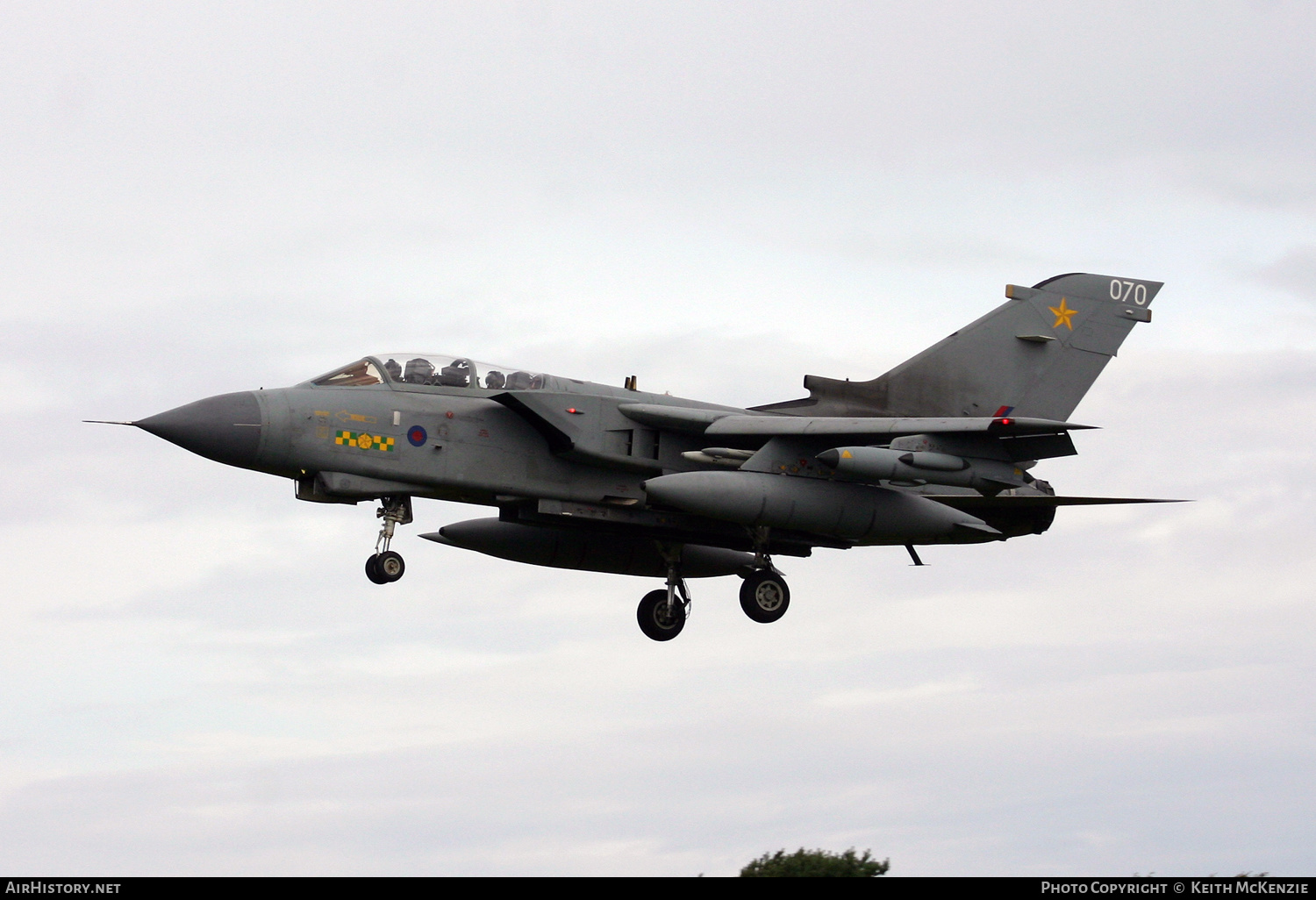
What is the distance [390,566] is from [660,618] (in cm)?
483

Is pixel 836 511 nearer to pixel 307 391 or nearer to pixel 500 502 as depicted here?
pixel 500 502

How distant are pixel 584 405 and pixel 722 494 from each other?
236 cm

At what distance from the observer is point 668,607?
2395 cm

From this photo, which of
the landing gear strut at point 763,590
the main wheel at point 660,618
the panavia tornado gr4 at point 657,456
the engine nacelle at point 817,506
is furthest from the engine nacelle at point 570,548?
the engine nacelle at point 817,506

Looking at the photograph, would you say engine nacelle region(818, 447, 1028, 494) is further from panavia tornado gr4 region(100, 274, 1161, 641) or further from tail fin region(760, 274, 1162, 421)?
tail fin region(760, 274, 1162, 421)

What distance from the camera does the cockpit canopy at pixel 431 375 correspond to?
21.0 m

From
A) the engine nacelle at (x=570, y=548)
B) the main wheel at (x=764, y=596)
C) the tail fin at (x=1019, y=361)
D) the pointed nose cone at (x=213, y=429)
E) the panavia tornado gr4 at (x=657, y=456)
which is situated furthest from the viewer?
the engine nacelle at (x=570, y=548)

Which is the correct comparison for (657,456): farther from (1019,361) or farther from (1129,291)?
(1129,291)

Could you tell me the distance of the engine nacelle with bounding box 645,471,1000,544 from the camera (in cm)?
2022

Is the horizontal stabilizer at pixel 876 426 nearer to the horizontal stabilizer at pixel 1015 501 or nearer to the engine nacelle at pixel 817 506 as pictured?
the engine nacelle at pixel 817 506

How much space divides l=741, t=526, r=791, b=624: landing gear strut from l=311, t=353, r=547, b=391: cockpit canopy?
373cm

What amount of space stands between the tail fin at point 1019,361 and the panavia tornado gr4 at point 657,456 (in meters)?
0.04

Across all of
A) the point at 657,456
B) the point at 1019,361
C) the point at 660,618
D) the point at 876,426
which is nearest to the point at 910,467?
the point at 876,426

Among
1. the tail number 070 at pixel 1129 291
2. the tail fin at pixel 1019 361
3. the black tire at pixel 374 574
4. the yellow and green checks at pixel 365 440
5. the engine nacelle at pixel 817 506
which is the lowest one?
the black tire at pixel 374 574
